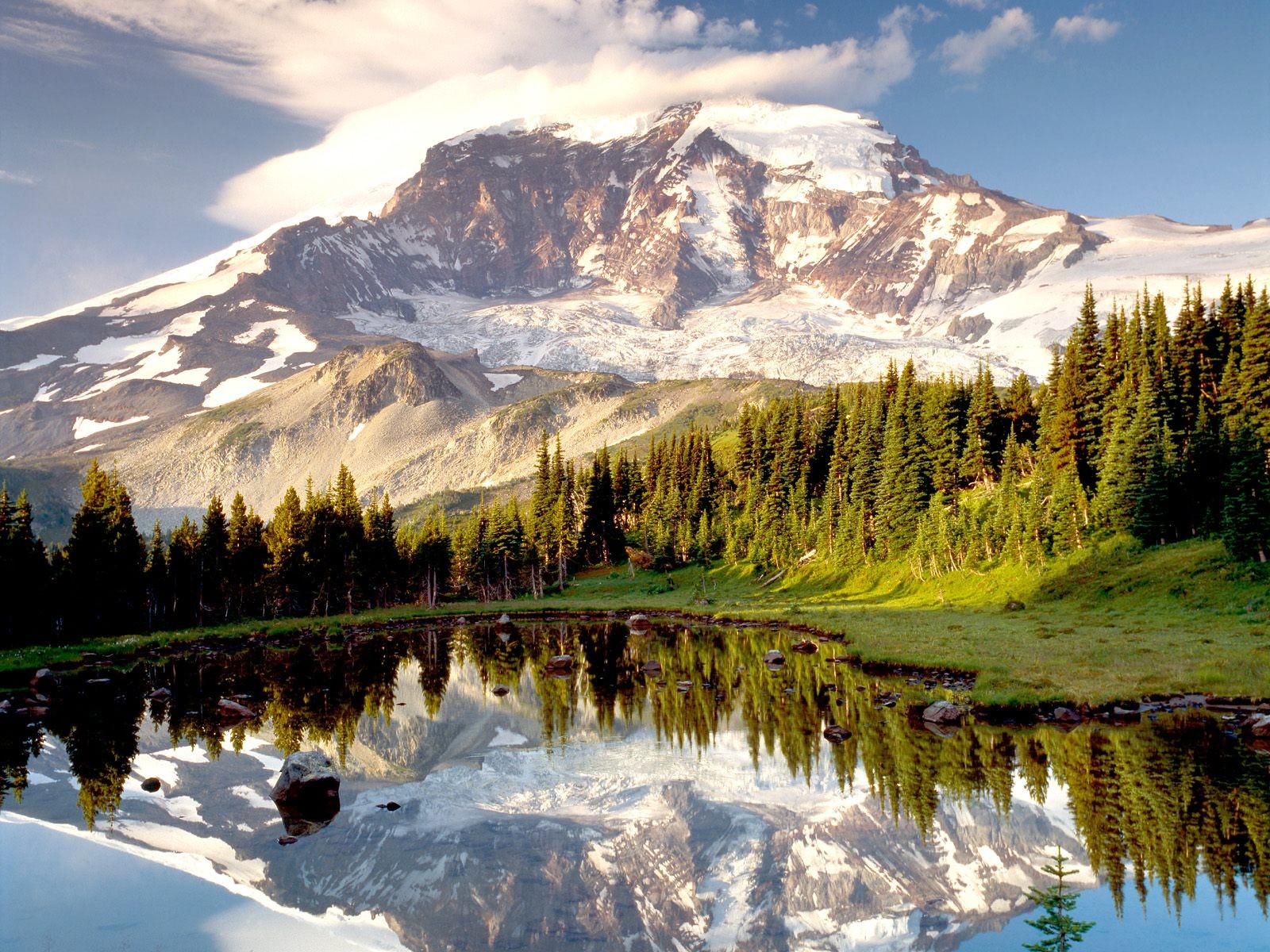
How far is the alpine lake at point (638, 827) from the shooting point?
1627 cm

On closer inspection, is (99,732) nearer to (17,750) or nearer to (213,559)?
(17,750)

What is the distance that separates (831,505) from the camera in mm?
102062

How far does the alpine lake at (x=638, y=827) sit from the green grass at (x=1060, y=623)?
2.59 meters

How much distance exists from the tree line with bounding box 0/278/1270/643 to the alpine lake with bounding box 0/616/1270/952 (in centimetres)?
3341

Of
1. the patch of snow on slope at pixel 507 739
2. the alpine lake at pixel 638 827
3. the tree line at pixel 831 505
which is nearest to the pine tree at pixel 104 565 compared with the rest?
the tree line at pixel 831 505

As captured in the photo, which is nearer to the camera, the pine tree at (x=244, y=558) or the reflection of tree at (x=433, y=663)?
the reflection of tree at (x=433, y=663)

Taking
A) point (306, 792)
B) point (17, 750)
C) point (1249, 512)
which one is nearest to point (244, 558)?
point (17, 750)

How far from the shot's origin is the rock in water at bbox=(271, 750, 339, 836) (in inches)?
914

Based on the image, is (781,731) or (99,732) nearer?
(781,731)

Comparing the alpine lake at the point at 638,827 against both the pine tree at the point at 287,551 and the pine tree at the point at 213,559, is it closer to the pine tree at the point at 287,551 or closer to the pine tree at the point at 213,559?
the pine tree at the point at 287,551

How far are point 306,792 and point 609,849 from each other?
9.83 metres

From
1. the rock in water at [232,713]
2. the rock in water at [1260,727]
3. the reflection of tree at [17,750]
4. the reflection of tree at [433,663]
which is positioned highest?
the reflection of tree at [17,750]

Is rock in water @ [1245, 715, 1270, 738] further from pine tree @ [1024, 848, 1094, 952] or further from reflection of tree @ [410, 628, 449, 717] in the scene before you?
reflection of tree @ [410, 628, 449, 717]

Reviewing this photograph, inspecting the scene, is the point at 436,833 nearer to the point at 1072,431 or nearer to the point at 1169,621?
the point at 1169,621
